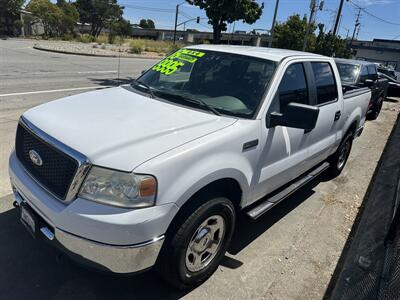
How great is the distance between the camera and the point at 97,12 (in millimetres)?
68688

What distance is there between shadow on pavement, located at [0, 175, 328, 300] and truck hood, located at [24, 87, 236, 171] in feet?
2.76

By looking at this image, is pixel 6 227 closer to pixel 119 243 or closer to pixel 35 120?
pixel 35 120

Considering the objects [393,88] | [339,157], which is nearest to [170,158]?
[339,157]

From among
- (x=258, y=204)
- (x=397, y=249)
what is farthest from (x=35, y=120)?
(x=397, y=249)

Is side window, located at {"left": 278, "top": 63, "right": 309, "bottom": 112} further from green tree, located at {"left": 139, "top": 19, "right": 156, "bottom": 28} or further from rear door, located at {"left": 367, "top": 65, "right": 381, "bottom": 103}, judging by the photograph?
green tree, located at {"left": 139, "top": 19, "right": 156, "bottom": 28}

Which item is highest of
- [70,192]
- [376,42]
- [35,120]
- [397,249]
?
[376,42]

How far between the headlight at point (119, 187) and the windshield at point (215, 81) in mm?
1136

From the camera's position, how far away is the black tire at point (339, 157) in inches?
215

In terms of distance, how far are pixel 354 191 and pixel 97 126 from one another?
4441mm

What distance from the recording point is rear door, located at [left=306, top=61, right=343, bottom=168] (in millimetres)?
4082

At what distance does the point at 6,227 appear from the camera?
335 centimetres

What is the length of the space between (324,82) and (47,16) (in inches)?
1834

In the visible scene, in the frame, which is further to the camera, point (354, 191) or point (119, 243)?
point (354, 191)

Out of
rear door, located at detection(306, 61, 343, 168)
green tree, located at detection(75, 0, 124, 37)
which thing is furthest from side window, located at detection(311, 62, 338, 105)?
green tree, located at detection(75, 0, 124, 37)
